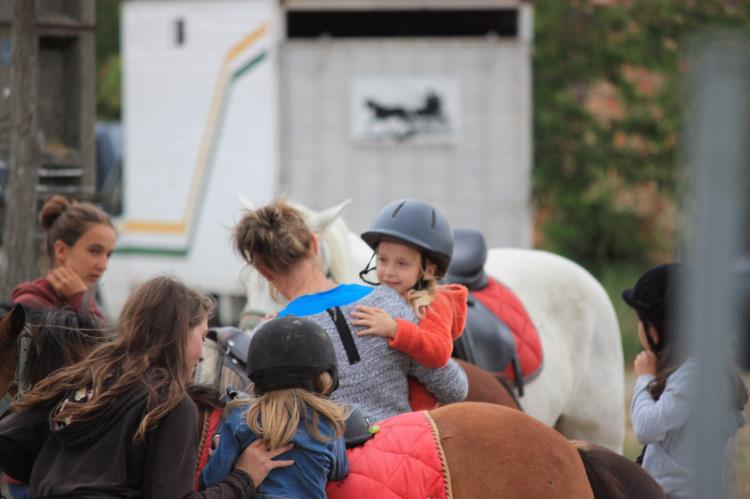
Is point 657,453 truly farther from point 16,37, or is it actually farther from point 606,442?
point 16,37

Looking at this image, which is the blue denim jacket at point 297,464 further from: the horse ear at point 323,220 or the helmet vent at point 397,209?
the horse ear at point 323,220

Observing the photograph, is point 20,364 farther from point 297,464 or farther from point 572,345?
point 572,345

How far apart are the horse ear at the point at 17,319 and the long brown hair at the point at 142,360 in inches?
12.1

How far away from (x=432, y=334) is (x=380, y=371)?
0.18m

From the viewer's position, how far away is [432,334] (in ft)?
10.8

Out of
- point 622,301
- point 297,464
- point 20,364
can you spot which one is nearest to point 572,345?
point 297,464

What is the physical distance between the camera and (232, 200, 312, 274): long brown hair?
3.30 m

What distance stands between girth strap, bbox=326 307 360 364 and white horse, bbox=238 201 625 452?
2286mm

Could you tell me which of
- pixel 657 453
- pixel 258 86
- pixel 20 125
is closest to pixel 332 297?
pixel 657 453

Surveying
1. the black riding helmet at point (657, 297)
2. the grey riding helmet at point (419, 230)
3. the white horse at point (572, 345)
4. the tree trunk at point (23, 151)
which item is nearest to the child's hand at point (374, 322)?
the grey riding helmet at point (419, 230)

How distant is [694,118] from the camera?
1.02 meters

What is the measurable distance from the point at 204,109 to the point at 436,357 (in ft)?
28.9

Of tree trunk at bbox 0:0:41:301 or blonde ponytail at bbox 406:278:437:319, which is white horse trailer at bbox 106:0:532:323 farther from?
blonde ponytail at bbox 406:278:437:319

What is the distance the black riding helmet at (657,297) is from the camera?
3771 millimetres
